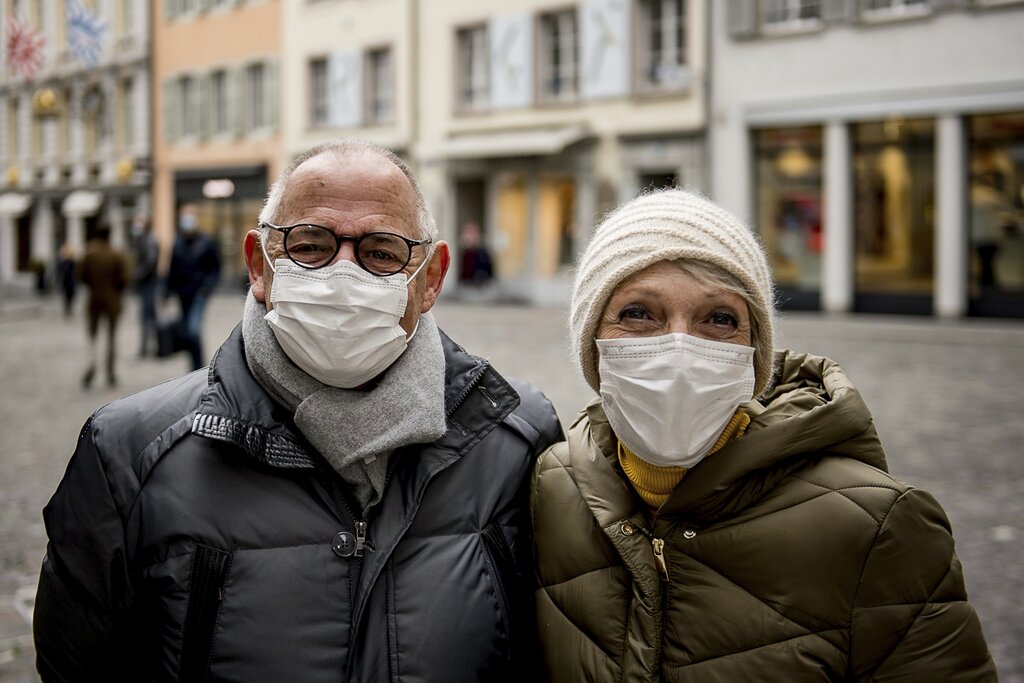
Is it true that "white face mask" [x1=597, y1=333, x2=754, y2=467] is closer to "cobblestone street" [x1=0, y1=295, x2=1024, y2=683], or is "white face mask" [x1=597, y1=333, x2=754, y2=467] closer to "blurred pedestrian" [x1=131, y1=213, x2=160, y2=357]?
"cobblestone street" [x1=0, y1=295, x2=1024, y2=683]

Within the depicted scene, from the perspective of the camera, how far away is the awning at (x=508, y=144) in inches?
1004

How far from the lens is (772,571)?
2.00 metres

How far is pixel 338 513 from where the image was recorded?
2.10 meters

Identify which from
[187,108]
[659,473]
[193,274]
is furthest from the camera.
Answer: [187,108]

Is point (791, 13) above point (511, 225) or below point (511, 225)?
above

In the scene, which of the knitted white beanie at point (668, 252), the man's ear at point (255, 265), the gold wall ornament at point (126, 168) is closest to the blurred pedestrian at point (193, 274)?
the man's ear at point (255, 265)

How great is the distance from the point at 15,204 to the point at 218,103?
1290 centimetres

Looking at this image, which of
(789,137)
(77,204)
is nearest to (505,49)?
(789,137)

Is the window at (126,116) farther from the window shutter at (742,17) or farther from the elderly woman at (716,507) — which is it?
the elderly woman at (716,507)

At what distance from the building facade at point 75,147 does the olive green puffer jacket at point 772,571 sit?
33682mm

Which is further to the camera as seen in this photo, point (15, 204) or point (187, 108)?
point (15, 204)

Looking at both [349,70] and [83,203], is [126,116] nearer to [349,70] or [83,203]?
→ [83,203]

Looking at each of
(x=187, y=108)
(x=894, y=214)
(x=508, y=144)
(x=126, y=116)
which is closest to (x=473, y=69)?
(x=508, y=144)

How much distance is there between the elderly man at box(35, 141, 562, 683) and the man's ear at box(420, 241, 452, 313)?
0.18ft
